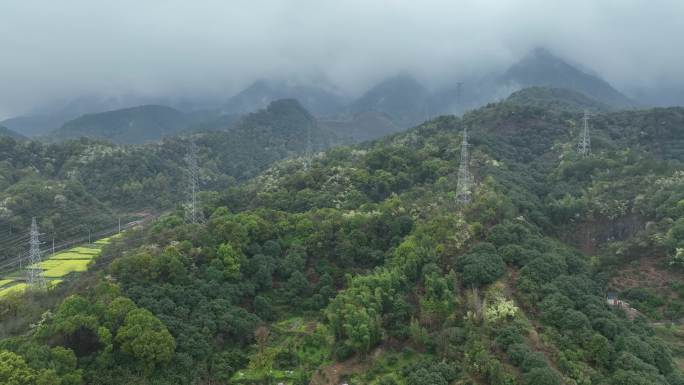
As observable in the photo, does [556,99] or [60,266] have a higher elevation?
[556,99]

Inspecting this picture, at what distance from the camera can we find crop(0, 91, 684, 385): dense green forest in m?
29.8

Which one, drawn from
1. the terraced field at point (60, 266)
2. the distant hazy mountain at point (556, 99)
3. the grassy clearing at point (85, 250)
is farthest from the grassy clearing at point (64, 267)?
the distant hazy mountain at point (556, 99)

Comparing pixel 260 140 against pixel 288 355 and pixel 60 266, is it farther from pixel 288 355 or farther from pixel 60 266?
pixel 288 355

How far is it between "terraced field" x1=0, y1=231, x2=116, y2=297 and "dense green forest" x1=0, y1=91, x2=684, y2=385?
8.01m

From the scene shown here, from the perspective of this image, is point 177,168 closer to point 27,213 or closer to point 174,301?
point 27,213

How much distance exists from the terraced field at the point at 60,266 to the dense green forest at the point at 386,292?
801 centimetres

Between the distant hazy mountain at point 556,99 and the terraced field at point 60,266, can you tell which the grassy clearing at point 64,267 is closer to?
the terraced field at point 60,266

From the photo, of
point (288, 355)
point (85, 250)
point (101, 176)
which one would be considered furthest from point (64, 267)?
point (101, 176)

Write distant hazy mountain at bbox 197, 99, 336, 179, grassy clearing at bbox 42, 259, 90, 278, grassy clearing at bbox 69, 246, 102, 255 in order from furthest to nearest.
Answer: distant hazy mountain at bbox 197, 99, 336, 179 → grassy clearing at bbox 69, 246, 102, 255 → grassy clearing at bbox 42, 259, 90, 278

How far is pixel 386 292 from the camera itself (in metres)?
36.7

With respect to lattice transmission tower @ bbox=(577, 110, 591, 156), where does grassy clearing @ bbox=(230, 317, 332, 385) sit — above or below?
below

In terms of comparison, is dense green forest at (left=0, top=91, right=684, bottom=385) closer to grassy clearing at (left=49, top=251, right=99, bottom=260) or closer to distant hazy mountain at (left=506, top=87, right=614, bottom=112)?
grassy clearing at (left=49, top=251, right=99, bottom=260)

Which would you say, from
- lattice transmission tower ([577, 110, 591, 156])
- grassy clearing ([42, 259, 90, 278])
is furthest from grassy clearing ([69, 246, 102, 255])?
lattice transmission tower ([577, 110, 591, 156])

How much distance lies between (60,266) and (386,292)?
140ft
